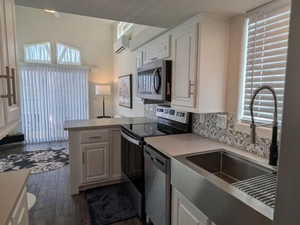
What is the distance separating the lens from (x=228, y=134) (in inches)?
71.4

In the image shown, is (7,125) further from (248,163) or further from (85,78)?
(85,78)

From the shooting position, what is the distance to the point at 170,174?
1.57 m

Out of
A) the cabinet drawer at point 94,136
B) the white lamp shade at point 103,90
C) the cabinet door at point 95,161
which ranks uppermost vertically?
the white lamp shade at point 103,90

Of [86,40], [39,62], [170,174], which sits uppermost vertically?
[86,40]

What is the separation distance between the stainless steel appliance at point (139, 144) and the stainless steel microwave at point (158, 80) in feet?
1.29

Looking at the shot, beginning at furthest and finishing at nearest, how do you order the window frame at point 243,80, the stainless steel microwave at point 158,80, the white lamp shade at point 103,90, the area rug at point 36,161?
the white lamp shade at point 103,90, the area rug at point 36,161, the stainless steel microwave at point 158,80, the window frame at point 243,80

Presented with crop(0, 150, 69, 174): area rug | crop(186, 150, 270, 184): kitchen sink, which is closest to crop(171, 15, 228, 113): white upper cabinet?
crop(186, 150, 270, 184): kitchen sink

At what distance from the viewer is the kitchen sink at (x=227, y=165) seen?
1.43 meters

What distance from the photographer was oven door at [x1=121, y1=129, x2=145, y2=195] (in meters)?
2.10

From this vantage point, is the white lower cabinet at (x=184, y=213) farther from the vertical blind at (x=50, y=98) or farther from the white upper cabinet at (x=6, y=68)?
the vertical blind at (x=50, y=98)

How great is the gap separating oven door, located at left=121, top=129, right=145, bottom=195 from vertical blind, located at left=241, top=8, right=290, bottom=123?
110cm

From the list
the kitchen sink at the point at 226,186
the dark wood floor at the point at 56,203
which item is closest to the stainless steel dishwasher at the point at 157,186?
the kitchen sink at the point at 226,186

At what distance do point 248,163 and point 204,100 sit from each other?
2.05 feet

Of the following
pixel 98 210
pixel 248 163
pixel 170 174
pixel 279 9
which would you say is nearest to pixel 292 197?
pixel 248 163
